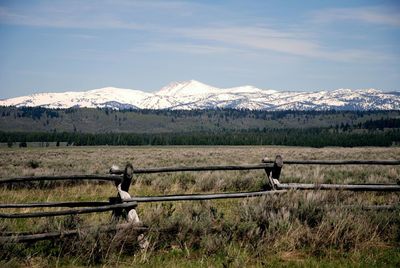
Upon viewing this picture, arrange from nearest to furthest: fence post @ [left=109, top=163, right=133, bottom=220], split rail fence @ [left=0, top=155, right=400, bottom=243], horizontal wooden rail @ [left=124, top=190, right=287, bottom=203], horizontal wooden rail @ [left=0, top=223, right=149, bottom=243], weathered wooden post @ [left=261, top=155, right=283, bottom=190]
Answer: horizontal wooden rail @ [left=0, top=223, right=149, bottom=243], split rail fence @ [left=0, top=155, right=400, bottom=243], fence post @ [left=109, top=163, right=133, bottom=220], horizontal wooden rail @ [left=124, top=190, right=287, bottom=203], weathered wooden post @ [left=261, top=155, right=283, bottom=190]

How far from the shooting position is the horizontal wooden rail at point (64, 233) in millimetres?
6071

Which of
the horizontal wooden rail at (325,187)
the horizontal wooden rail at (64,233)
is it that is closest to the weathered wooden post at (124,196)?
the horizontal wooden rail at (64,233)

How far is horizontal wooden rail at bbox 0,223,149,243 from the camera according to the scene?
607 cm

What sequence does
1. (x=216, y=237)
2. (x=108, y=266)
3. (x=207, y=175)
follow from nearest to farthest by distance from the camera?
(x=108, y=266) → (x=216, y=237) → (x=207, y=175)

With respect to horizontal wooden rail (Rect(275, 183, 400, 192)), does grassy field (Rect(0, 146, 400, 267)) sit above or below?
below

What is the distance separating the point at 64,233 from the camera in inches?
253

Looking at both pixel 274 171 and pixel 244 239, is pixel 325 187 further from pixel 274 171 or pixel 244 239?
pixel 244 239

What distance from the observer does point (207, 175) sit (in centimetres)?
1596

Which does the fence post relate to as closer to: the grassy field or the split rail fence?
the split rail fence

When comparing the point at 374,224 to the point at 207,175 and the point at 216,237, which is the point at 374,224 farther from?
the point at 207,175

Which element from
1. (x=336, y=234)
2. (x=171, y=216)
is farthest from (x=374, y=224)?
(x=171, y=216)

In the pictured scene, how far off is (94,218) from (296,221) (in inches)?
162

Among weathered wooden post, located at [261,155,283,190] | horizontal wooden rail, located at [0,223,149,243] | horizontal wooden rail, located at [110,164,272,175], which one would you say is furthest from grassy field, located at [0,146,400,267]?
horizontal wooden rail, located at [110,164,272,175]

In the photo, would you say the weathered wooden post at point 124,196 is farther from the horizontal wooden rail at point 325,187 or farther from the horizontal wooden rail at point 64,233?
the horizontal wooden rail at point 325,187
